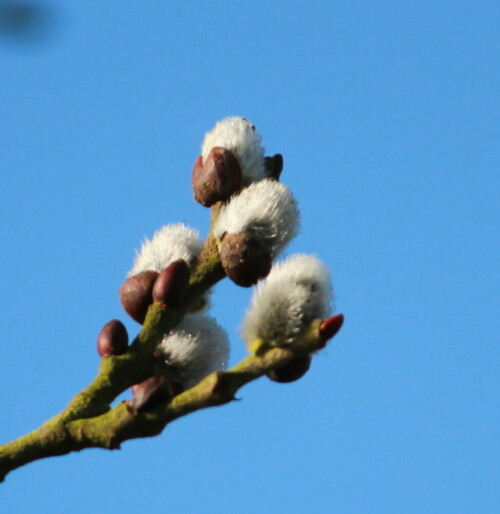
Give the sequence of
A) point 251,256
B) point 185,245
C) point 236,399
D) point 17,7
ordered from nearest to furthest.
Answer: point 17,7
point 236,399
point 251,256
point 185,245

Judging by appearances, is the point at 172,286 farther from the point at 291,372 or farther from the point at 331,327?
the point at 331,327

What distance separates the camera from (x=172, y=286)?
76.0 inches

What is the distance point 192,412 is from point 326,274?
448 millimetres

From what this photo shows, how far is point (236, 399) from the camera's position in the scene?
1584mm

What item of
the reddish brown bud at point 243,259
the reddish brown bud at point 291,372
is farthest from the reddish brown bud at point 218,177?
the reddish brown bud at point 291,372

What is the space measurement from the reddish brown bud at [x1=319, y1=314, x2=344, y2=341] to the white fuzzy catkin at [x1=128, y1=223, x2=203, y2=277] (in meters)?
→ 0.67

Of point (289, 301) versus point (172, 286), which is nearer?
point (289, 301)

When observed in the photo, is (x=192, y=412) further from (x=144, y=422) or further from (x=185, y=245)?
(x=185, y=245)

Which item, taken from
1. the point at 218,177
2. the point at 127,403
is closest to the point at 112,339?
the point at 127,403

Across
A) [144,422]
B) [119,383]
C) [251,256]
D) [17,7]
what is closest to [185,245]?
[251,256]

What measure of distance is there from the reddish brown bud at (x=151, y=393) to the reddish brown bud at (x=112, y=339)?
179 millimetres

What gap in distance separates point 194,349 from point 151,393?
15.8 inches

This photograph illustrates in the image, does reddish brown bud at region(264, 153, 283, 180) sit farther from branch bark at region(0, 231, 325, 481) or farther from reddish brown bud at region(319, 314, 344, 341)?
reddish brown bud at region(319, 314, 344, 341)

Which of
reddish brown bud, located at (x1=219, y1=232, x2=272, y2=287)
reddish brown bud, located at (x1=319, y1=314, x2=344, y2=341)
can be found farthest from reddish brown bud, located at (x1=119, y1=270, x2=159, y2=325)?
reddish brown bud, located at (x1=319, y1=314, x2=344, y2=341)
